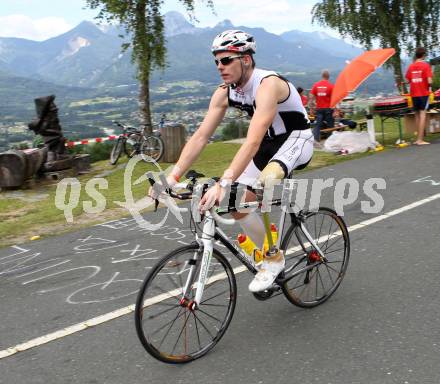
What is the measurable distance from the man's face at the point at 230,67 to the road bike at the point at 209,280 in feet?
2.41

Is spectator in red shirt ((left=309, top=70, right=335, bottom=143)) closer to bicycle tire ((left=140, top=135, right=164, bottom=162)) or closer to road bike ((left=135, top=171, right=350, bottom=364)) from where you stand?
bicycle tire ((left=140, top=135, right=164, bottom=162))

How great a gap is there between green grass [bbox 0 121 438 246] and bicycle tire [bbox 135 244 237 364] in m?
4.35

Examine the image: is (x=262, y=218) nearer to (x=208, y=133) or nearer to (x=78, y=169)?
(x=208, y=133)

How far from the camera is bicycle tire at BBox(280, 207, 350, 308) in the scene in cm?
386

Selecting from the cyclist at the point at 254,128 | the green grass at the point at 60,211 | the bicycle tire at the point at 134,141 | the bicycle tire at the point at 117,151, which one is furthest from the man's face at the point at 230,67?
the bicycle tire at the point at 117,151

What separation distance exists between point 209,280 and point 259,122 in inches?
43.0

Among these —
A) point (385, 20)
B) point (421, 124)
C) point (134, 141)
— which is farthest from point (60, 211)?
point (385, 20)

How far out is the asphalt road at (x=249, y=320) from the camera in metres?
3.08

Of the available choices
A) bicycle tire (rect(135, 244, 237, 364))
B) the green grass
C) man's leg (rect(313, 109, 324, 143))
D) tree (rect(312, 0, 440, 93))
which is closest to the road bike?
bicycle tire (rect(135, 244, 237, 364))

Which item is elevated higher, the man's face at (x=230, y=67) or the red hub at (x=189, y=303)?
the man's face at (x=230, y=67)

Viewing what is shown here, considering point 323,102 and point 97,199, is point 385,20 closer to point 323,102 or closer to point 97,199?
point 323,102

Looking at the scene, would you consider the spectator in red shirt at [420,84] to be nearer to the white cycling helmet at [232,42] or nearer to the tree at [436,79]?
the white cycling helmet at [232,42]

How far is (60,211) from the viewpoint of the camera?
8586 millimetres

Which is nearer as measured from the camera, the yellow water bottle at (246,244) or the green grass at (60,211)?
the yellow water bottle at (246,244)
